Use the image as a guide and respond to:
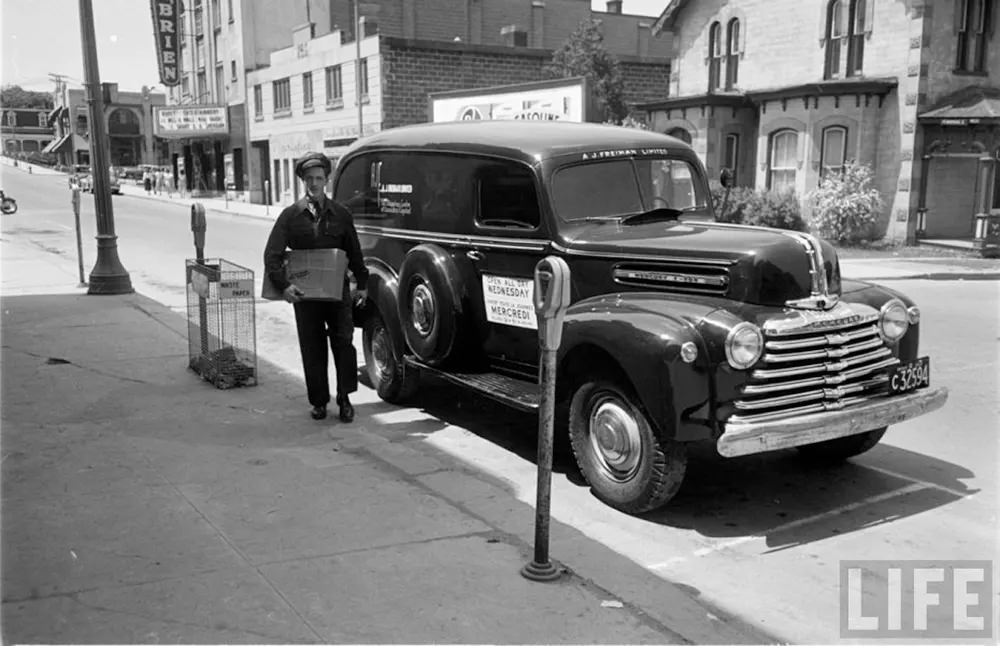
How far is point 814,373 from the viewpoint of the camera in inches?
203

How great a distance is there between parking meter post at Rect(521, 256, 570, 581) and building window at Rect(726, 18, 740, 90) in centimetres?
2438

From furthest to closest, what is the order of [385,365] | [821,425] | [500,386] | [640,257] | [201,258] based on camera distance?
[201,258] → [385,365] → [500,386] → [640,257] → [821,425]

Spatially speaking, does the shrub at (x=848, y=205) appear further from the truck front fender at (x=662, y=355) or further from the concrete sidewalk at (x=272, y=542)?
the truck front fender at (x=662, y=355)

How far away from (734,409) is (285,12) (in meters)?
45.6

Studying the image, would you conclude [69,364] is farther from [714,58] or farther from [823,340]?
[714,58]

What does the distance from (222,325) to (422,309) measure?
262 centimetres

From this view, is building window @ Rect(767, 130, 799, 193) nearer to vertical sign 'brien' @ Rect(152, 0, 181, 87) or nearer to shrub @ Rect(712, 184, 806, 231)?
shrub @ Rect(712, 184, 806, 231)

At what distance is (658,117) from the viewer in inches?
1102

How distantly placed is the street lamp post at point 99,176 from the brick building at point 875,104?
1676 centimetres

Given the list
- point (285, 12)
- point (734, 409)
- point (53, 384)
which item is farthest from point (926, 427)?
point (285, 12)

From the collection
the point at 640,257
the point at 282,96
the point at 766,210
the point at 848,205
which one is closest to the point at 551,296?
the point at 640,257

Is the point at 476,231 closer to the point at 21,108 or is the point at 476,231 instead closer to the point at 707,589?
the point at 707,589

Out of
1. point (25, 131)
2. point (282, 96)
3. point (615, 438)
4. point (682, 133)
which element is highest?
point (25, 131)

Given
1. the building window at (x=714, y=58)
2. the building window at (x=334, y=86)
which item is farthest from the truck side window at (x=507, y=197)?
the building window at (x=334, y=86)
